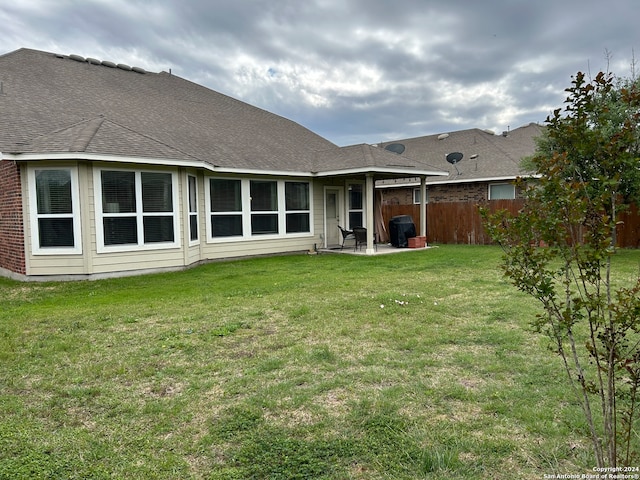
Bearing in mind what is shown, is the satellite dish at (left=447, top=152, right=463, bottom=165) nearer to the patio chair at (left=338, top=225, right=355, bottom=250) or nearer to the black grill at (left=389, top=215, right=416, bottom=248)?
the black grill at (left=389, top=215, right=416, bottom=248)

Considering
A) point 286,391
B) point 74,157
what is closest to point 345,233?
point 74,157

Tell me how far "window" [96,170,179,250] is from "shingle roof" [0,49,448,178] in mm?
617

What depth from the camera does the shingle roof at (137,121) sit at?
9586 millimetres

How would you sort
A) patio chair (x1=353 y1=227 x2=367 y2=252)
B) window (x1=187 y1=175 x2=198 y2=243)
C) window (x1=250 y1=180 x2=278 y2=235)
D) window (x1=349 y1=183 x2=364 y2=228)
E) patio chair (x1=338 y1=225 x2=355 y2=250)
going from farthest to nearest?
window (x1=349 y1=183 x2=364 y2=228) → patio chair (x1=338 y1=225 x2=355 y2=250) → patio chair (x1=353 y1=227 x2=367 y2=252) → window (x1=250 y1=180 x2=278 y2=235) → window (x1=187 y1=175 x2=198 y2=243)

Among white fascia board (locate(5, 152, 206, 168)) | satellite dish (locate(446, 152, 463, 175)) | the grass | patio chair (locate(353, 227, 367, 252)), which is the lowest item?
the grass

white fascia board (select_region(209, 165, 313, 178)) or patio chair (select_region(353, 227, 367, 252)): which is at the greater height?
white fascia board (select_region(209, 165, 313, 178))

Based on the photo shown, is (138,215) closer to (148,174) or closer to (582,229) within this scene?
(148,174)

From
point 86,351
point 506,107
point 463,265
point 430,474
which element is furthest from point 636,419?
point 506,107

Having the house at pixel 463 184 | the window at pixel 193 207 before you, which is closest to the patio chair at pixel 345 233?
the house at pixel 463 184

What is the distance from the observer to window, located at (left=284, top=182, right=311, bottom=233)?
1370cm

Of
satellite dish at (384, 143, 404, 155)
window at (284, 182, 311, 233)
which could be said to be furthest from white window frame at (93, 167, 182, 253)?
satellite dish at (384, 143, 404, 155)

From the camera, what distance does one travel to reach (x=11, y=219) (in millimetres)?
9375

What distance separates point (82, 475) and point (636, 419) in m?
3.43

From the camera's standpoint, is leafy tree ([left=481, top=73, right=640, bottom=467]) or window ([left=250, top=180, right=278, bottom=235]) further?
window ([left=250, top=180, right=278, bottom=235])
